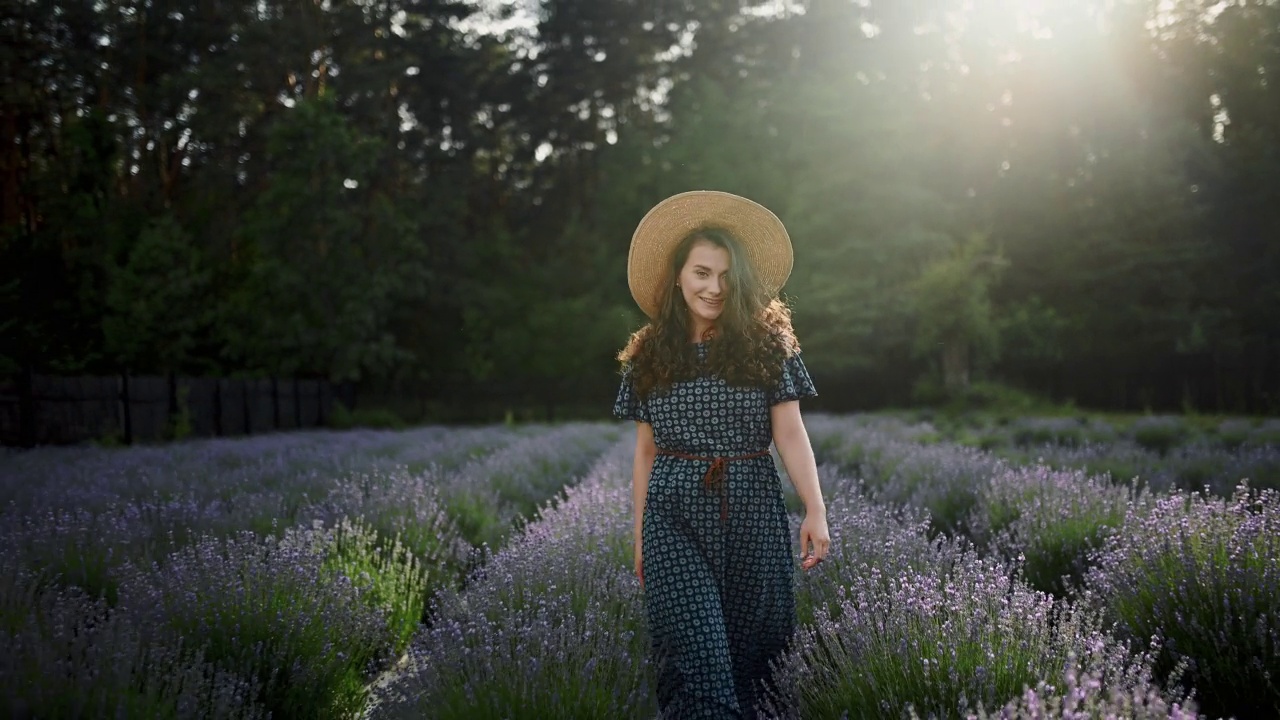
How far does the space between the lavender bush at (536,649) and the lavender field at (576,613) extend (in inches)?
0.4

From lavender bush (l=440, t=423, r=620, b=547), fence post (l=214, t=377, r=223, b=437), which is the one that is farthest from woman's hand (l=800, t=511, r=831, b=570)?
fence post (l=214, t=377, r=223, b=437)

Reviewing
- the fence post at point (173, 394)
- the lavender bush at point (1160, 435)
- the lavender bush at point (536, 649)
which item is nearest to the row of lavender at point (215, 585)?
the lavender bush at point (536, 649)

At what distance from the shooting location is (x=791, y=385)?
300cm

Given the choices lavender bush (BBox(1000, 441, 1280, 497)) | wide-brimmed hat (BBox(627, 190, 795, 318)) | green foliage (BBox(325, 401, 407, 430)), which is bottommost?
green foliage (BBox(325, 401, 407, 430))

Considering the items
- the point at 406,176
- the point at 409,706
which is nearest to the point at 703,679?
the point at 409,706

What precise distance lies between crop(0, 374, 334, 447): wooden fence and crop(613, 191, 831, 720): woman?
1202 centimetres

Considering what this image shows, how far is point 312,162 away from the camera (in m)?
24.0

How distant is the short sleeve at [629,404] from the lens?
3105 mm

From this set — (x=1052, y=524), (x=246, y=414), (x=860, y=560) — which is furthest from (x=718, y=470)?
(x=246, y=414)

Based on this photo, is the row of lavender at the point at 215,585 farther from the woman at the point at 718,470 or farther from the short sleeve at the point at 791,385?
the short sleeve at the point at 791,385

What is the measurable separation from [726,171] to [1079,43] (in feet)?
46.9

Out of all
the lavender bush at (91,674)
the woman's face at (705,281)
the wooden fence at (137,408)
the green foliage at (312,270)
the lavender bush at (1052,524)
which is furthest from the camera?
the green foliage at (312,270)

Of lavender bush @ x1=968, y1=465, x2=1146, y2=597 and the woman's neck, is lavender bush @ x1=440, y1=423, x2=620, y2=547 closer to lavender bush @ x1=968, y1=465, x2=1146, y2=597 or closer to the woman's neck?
the woman's neck

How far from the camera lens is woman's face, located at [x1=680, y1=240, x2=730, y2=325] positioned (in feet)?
10.1
